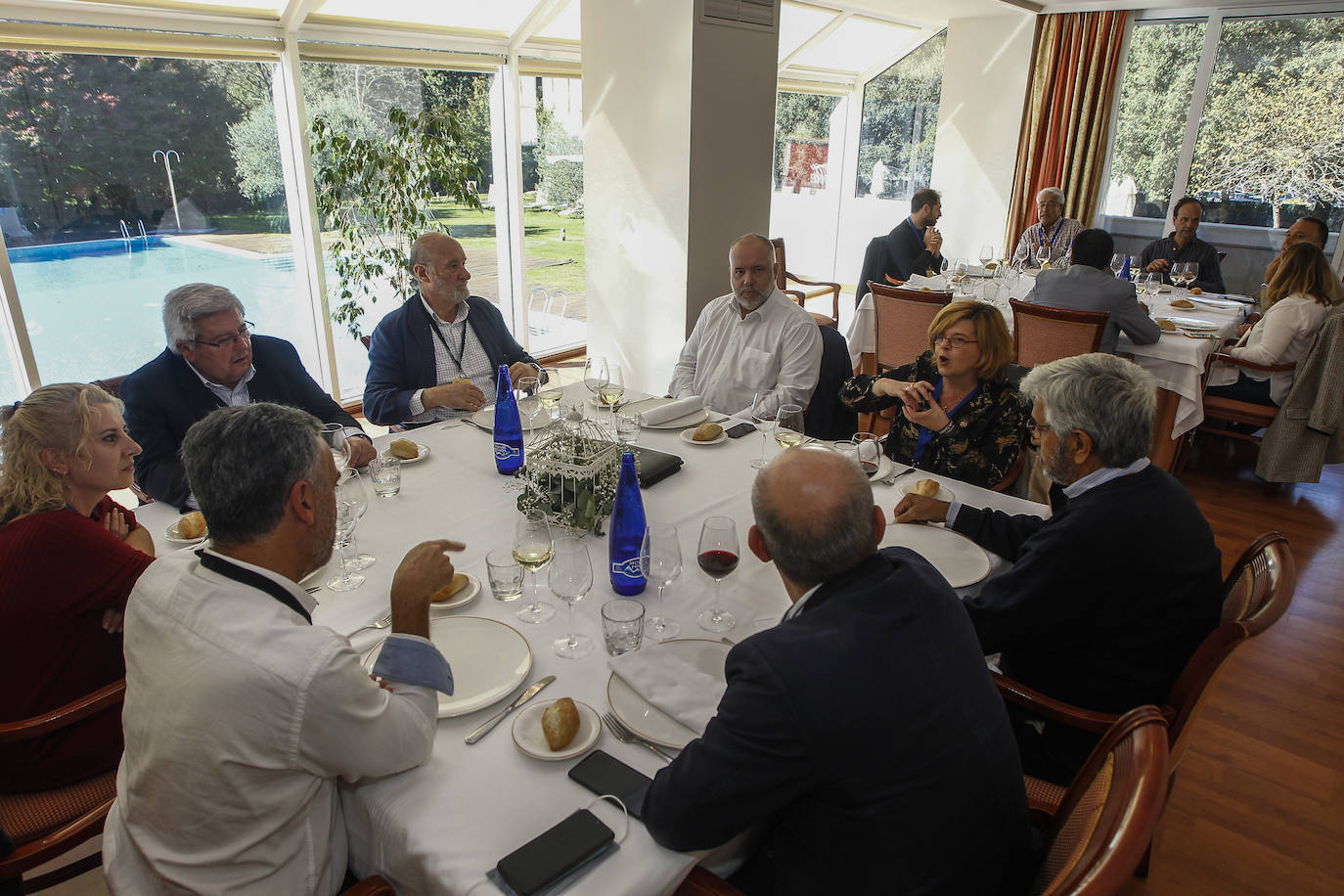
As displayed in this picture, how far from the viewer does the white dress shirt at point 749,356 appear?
3.36 metres

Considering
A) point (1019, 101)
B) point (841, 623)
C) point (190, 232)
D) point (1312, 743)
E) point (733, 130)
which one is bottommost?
point (1312, 743)

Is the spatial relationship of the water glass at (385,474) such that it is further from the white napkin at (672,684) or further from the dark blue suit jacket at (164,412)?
the white napkin at (672,684)

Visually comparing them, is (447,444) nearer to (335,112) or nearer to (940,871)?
(940,871)

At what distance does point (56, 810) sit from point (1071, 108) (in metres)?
8.89

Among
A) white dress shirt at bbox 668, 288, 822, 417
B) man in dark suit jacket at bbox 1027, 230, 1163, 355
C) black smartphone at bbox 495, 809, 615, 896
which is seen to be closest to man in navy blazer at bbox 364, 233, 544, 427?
white dress shirt at bbox 668, 288, 822, 417

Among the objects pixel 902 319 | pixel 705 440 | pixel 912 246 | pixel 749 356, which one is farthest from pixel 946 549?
pixel 912 246

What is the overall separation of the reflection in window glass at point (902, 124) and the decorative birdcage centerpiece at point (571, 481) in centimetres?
807

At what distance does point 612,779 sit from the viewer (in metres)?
1.23

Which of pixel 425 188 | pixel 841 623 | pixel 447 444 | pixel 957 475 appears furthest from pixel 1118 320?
pixel 425 188

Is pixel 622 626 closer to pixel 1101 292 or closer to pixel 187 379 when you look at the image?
pixel 187 379

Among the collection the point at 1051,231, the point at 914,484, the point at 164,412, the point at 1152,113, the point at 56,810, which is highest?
the point at 1152,113

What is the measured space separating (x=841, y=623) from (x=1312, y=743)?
8.18 feet

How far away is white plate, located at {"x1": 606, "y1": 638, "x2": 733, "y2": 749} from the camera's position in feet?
4.33

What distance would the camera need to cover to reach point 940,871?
1092mm
